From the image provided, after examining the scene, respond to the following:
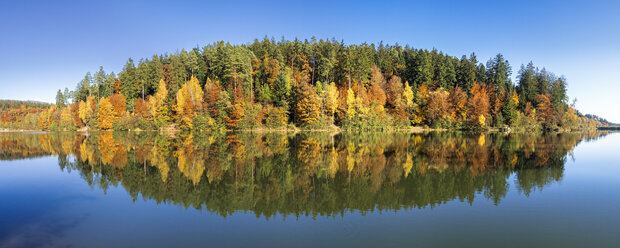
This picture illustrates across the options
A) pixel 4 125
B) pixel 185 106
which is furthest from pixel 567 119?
pixel 4 125

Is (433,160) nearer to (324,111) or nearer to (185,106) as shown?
(324,111)

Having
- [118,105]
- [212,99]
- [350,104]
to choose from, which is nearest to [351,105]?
[350,104]

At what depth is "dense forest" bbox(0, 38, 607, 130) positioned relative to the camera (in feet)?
196

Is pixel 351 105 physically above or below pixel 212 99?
below

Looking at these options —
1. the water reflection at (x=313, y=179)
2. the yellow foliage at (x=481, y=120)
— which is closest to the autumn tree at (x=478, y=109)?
the yellow foliage at (x=481, y=120)

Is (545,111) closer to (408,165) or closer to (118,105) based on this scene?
(408,165)

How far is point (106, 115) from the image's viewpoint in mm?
68062

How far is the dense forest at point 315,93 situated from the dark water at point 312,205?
41783mm

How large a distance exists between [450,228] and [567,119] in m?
87.4

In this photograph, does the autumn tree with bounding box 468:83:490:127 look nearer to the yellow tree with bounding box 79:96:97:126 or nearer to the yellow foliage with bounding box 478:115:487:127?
the yellow foliage with bounding box 478:115:487:127

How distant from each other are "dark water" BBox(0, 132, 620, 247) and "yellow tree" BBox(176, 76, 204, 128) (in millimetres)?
44182

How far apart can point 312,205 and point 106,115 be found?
73.2 meters

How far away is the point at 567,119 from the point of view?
243ft

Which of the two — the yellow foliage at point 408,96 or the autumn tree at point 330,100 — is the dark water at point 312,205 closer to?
the autumn tree at point 330,100
